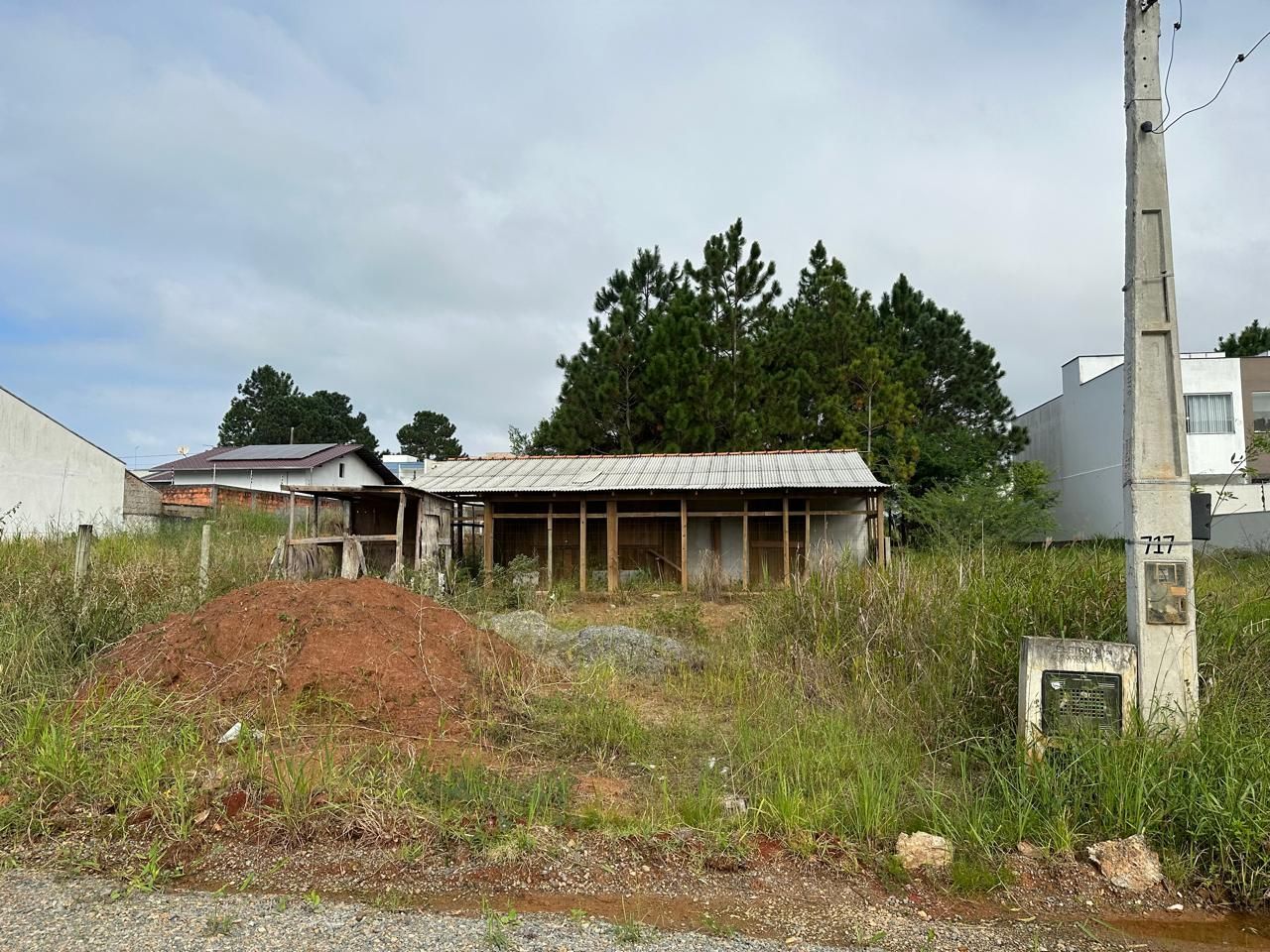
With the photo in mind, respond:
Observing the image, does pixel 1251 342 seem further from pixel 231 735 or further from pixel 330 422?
pixel 330 422

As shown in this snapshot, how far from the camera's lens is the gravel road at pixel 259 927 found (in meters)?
3.00

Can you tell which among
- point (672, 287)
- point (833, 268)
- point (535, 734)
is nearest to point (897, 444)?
point (833, 268)

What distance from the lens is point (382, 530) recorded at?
1709 centimetres

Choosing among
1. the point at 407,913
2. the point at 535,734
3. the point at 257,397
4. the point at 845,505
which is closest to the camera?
the point at 407,913

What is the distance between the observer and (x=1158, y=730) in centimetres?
430

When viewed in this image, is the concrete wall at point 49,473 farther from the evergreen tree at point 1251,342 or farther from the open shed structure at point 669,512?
the evergreen tree at point 1251,342

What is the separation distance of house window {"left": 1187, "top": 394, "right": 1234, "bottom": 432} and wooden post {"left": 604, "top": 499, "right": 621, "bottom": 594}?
19.7 meters

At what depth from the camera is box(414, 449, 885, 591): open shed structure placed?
612 inches

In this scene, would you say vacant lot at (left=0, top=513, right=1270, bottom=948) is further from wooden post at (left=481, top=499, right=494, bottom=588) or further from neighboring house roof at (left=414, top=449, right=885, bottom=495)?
wooden post at (left=481, top=499, right=494, bottom=588)

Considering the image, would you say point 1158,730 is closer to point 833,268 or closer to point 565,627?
point 565,627

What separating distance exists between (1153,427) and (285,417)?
199 ft

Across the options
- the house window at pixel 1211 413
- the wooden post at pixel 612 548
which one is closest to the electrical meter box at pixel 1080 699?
the wooden post at pixel 612 548

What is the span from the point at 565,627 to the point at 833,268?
18920mm

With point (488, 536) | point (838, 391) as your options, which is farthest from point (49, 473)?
point (838, 391)
